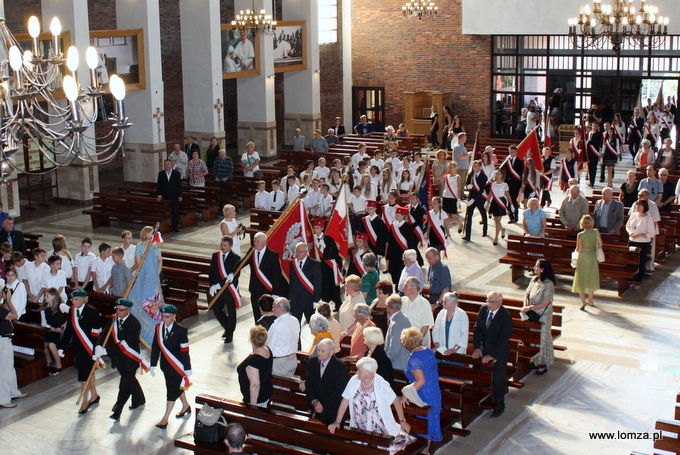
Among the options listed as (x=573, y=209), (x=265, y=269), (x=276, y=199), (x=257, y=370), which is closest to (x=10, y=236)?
(x=265, y=269)

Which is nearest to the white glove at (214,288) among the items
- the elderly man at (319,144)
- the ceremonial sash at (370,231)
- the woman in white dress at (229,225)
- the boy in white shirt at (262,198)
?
the woman in white dress at (229,225)

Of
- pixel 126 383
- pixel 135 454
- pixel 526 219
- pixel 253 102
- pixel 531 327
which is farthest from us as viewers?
pixel 253 102

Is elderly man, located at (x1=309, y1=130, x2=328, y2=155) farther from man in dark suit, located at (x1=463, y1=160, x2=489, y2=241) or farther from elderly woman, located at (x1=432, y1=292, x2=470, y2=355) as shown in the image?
elderly woman, located at (x1=432, y1=292, x2=470, y2=355)

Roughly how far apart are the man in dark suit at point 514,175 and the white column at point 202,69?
10179mm

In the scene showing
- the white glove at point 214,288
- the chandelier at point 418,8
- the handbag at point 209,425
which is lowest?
the handbag at point 209,425

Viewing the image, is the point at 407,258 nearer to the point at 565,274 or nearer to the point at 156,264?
the point at 156,264

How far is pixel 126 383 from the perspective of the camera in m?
9.55

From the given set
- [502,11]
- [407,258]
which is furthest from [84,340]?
[502,11]

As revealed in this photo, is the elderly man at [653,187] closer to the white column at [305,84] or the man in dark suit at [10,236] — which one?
the man in dark suit at [10,236]

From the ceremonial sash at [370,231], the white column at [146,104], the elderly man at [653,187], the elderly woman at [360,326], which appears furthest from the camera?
the white column at [146,104]

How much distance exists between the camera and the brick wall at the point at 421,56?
99.8ft

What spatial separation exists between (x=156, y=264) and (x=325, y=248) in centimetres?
276

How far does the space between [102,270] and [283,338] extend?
4.54m

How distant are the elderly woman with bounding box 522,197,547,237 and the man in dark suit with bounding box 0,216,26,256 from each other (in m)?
8.98
